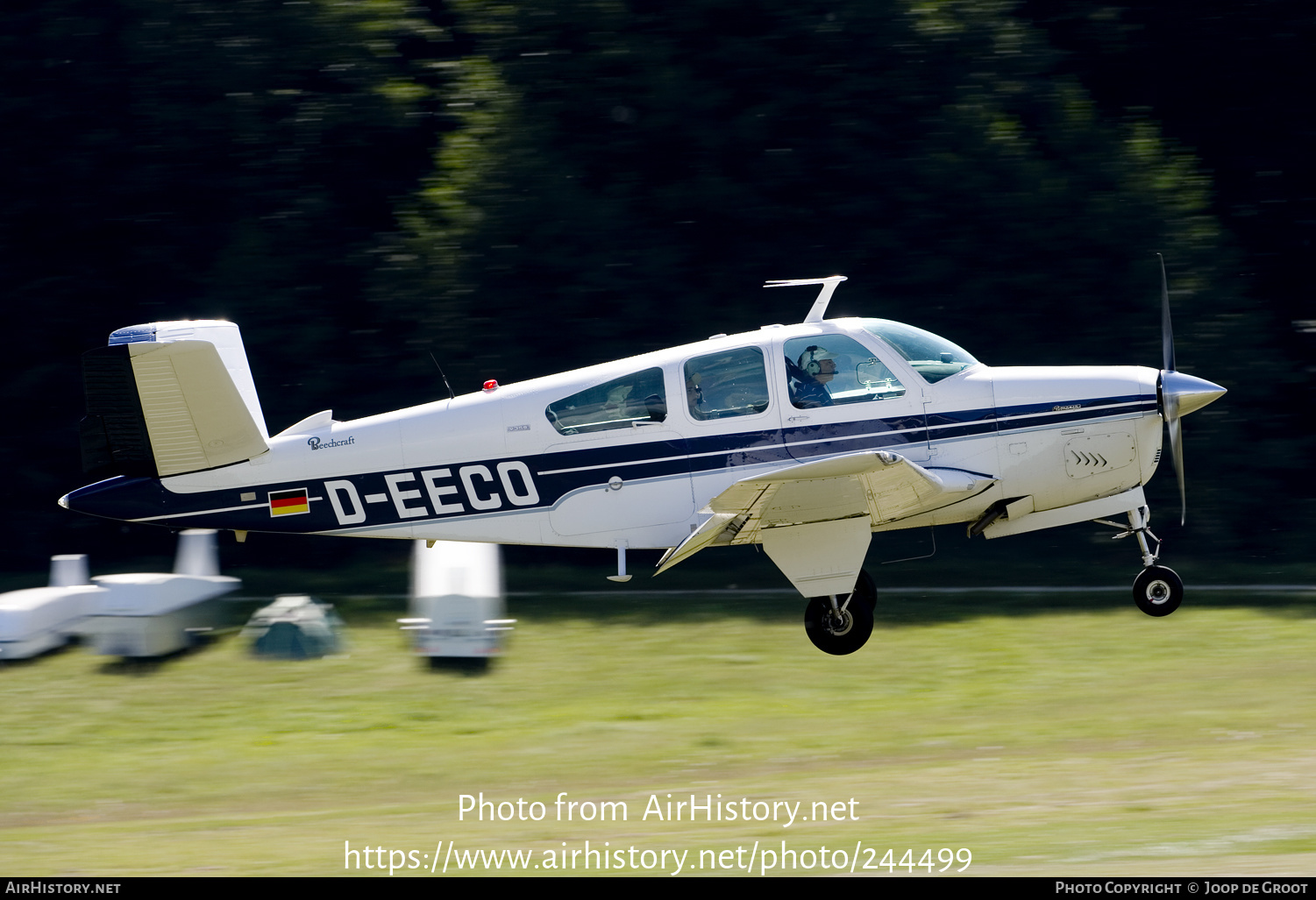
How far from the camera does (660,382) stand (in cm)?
951

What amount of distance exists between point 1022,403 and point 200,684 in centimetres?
949

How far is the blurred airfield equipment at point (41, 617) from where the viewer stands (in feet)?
51.5

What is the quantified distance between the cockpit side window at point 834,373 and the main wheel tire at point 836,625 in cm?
144

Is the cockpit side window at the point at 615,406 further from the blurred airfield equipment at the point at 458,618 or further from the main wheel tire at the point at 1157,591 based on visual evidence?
the blurred airfield equipment at the point at 458,618

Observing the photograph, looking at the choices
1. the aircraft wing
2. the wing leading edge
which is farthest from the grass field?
the aircraft wing

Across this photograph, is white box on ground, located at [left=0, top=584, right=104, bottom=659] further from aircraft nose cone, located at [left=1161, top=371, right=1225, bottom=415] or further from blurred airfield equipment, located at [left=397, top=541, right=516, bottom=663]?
aircraft nose cone, located at [left=1161, top=371, right=1225, bottom=415]

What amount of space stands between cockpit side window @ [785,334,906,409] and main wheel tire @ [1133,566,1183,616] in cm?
241

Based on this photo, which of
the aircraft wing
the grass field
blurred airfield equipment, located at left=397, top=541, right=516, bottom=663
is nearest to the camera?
the aircraft wing

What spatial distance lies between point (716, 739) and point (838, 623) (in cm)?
379

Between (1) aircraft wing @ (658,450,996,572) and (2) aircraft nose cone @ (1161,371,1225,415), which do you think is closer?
(1) aircraft wing @ (658,450,996,572)

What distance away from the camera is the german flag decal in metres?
10.0

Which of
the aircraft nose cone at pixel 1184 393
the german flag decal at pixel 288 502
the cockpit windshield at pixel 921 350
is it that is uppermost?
the cockpit windshield at pixel 921 350

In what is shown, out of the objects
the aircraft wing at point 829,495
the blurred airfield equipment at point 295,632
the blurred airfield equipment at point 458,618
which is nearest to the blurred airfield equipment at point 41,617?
the blurred airfield equipment at point 295,632

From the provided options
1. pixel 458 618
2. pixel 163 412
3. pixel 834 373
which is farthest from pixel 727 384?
pixel 458 618
